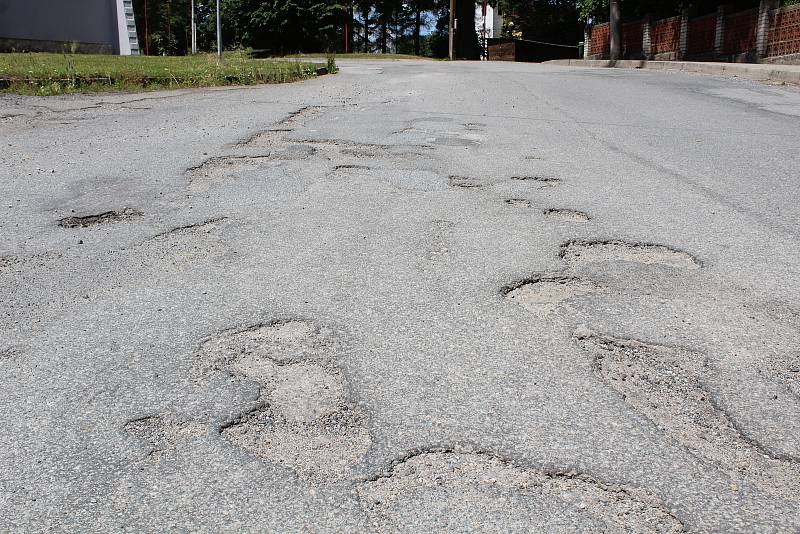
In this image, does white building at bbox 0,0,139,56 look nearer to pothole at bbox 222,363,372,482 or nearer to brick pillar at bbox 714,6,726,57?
brick pillar at bbox 714,6,726,57

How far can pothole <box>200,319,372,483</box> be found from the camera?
1971mm

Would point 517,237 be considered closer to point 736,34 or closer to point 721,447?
point 721,447

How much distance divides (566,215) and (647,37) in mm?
29474

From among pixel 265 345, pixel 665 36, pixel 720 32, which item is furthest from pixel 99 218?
pixel 665 36

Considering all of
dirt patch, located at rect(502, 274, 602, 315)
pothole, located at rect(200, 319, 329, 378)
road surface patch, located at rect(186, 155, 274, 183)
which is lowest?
pothole, located at rect(200, 319, 329, 378)

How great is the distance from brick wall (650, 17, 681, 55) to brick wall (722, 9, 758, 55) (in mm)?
3920

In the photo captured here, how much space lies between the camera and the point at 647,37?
30328mm

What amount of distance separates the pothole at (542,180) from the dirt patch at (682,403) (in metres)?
2.47

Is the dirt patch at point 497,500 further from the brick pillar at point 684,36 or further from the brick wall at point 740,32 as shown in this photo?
the brick pillar at point 684,36

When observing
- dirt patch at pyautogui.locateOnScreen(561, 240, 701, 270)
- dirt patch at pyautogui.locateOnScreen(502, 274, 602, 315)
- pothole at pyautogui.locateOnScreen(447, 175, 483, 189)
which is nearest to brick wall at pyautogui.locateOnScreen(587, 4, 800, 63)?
pothole at pyautogui.locateOnScreen(447, 175, 483, 189)

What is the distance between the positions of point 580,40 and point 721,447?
152ft

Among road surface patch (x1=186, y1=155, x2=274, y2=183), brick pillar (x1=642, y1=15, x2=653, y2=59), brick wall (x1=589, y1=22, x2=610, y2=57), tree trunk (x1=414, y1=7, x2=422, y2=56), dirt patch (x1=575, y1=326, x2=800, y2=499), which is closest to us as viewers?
dirt patch (x1=575, y1=326, x2=800, y2=499)

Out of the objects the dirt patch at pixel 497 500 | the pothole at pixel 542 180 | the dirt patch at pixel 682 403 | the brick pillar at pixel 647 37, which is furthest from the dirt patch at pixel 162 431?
the brick pillar at pixel 647 37

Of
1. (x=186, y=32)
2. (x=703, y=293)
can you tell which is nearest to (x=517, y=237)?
(x=703, y=293)
